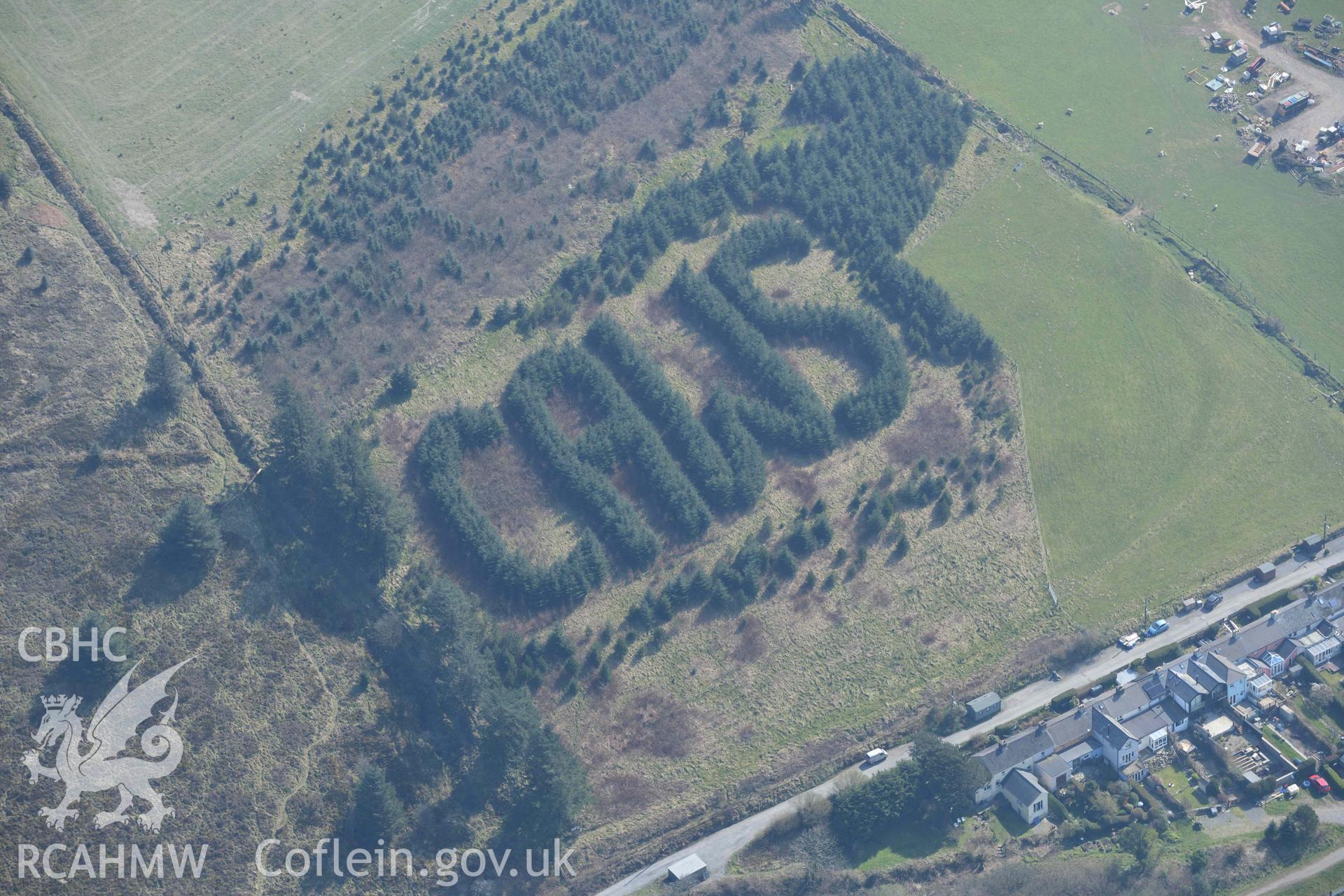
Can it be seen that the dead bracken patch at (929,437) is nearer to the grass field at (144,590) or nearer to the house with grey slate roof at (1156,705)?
the house with grey slate roof at (1156,705)

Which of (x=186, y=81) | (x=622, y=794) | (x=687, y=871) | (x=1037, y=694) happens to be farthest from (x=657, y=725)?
(x=186, y=81)

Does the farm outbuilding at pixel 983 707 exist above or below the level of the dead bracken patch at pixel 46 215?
below

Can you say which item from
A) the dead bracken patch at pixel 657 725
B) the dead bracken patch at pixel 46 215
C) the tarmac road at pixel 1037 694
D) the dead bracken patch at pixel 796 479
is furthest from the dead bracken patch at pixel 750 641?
the dead bracken patch at pixel 46 215

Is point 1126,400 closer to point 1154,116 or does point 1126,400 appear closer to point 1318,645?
point 1318,645

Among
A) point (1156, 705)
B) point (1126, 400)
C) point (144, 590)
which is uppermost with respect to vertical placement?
point (144, 590)

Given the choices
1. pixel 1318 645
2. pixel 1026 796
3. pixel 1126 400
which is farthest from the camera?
pixel 1126 400

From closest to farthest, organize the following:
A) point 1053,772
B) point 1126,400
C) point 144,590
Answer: point 144,590, point 1053,772, point 1126,400

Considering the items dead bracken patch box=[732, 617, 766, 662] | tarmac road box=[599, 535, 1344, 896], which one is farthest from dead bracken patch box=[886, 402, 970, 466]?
A: tarmac road box=[599, 535, 1344, 896]

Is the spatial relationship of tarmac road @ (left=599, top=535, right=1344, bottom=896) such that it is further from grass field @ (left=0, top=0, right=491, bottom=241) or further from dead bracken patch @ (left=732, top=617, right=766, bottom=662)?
grass field @ (left=0, top=0, right=491, bottom=241)

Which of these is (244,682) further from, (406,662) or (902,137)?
(902,137)
